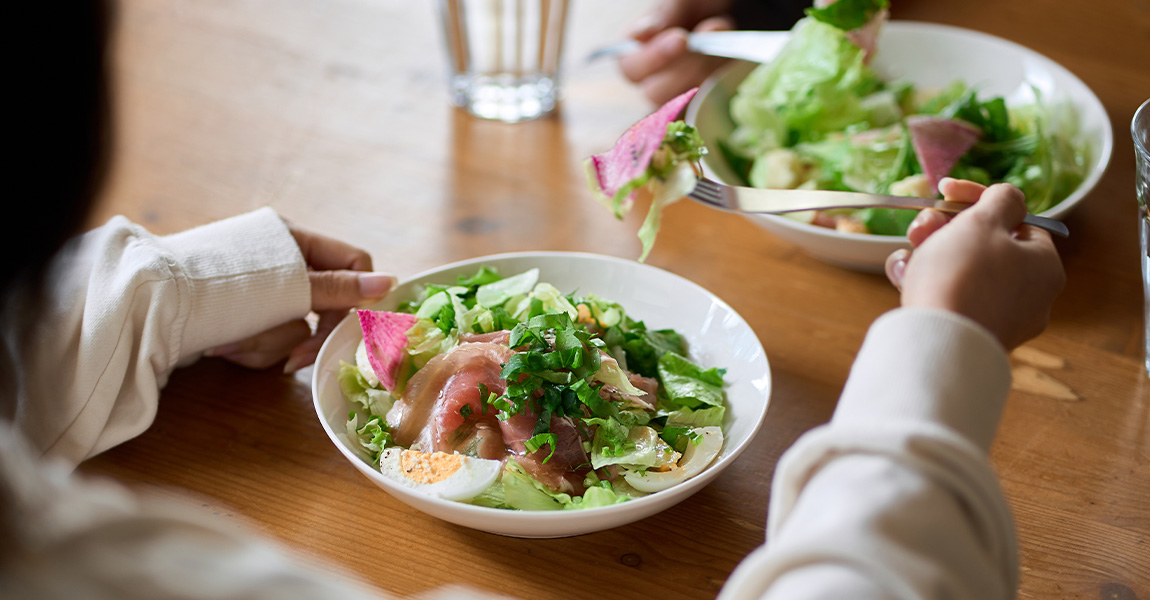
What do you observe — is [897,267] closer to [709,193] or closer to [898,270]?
[898,270]

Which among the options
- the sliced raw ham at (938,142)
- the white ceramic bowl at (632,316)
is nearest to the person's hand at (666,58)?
the sliced raw ham at (938,142)

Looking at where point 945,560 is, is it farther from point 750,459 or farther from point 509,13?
point 509,13

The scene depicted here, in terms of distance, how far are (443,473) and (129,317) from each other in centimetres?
42

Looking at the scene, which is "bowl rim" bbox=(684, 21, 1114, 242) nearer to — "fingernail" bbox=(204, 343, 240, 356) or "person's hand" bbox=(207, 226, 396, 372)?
"person's hand" bbox=(207, 226, 396, 372)

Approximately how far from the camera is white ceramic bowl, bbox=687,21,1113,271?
133cm

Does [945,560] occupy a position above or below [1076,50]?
above

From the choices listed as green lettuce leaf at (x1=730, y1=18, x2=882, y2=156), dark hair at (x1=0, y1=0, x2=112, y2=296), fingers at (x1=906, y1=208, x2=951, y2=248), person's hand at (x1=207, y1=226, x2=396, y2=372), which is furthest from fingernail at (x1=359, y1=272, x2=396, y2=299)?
green lettuce leaf at (x1=730, y1=18, x2=882, y2=156)

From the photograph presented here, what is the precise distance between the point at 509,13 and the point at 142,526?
1.30 m

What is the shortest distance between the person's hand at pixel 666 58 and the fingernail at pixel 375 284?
2.66 feet

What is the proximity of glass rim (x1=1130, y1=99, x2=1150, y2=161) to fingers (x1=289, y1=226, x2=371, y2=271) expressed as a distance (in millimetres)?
967

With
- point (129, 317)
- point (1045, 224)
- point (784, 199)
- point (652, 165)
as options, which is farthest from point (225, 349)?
point (1045, 224)

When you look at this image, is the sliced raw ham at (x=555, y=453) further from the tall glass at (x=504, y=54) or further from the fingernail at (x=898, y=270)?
the tall glass at (x=504, y=54)

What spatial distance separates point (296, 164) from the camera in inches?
63.6

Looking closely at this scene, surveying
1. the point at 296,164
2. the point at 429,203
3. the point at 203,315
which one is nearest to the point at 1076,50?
the point at 429,203
